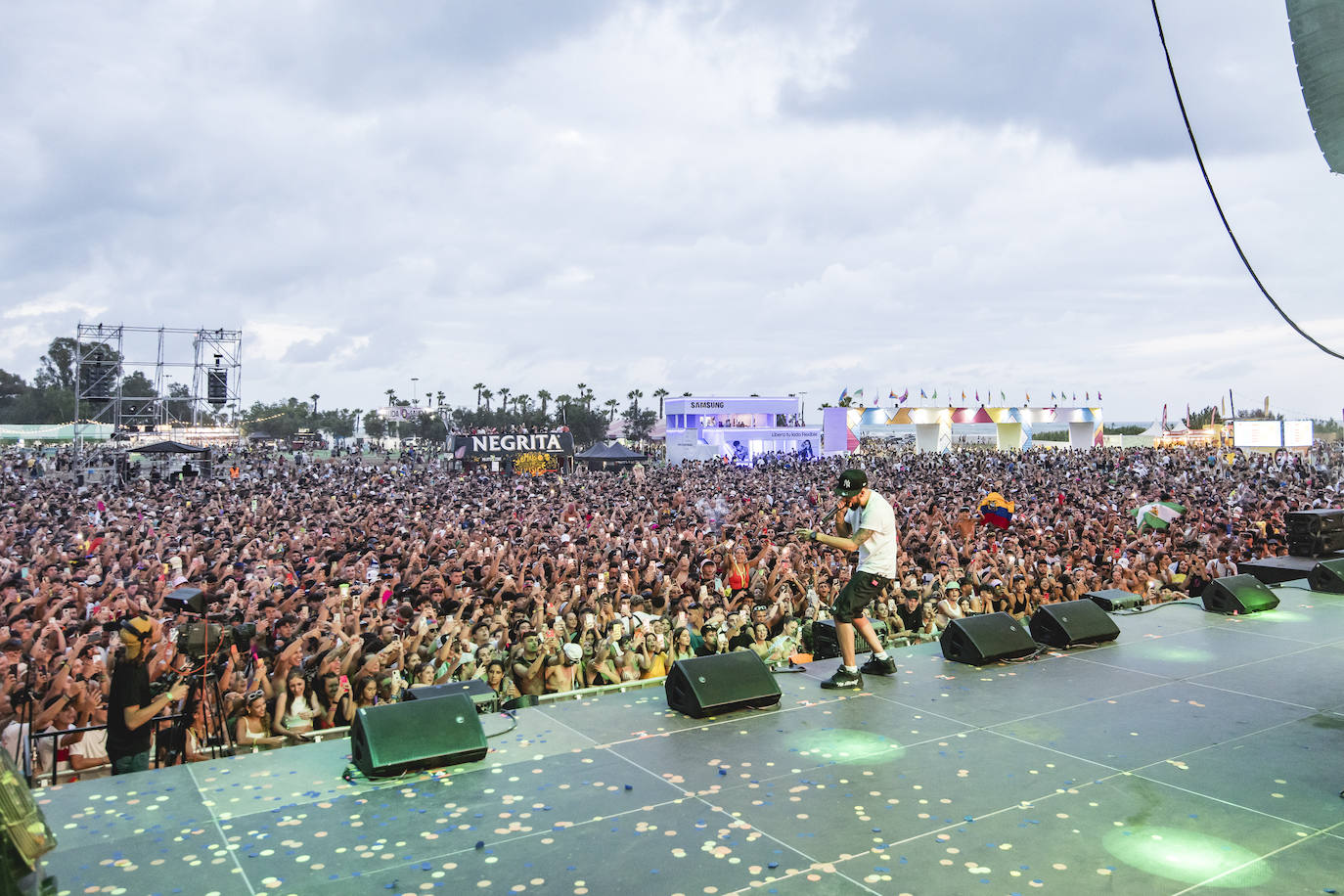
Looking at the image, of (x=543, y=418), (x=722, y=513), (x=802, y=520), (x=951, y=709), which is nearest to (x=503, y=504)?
(x=722, y=513)

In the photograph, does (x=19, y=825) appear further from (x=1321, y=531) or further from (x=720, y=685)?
(x=1321, y=531)

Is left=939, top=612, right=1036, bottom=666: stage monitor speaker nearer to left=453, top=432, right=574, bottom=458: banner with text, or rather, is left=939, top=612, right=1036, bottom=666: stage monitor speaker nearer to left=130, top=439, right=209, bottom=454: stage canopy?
left=130, top=439, right=209, bottom=454: stage canopy

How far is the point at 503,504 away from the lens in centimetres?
1778

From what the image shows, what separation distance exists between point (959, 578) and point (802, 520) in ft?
17.7

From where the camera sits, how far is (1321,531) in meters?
8.90

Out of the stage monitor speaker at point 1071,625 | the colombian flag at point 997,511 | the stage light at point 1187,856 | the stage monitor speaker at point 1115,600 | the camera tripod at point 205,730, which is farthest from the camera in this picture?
the colombian flag at point 997,511

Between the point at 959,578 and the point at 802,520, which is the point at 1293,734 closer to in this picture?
the point at 959,578

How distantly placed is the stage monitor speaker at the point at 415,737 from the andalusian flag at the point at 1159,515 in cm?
1476

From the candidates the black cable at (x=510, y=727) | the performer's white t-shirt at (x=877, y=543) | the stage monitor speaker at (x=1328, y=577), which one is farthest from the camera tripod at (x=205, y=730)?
the stage monitor speaker at (x=1328, y=577)

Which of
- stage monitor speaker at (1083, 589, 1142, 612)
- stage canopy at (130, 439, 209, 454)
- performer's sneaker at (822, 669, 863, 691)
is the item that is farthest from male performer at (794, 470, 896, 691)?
stage canopy at (130, 439, 209, 454)

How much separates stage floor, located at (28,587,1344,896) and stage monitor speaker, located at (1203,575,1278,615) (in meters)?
2.23

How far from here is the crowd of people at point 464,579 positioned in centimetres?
529

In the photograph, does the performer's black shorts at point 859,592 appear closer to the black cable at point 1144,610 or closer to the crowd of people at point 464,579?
the crowd of people at point 464,579

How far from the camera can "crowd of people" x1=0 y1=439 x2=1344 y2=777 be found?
5285 millimetres
